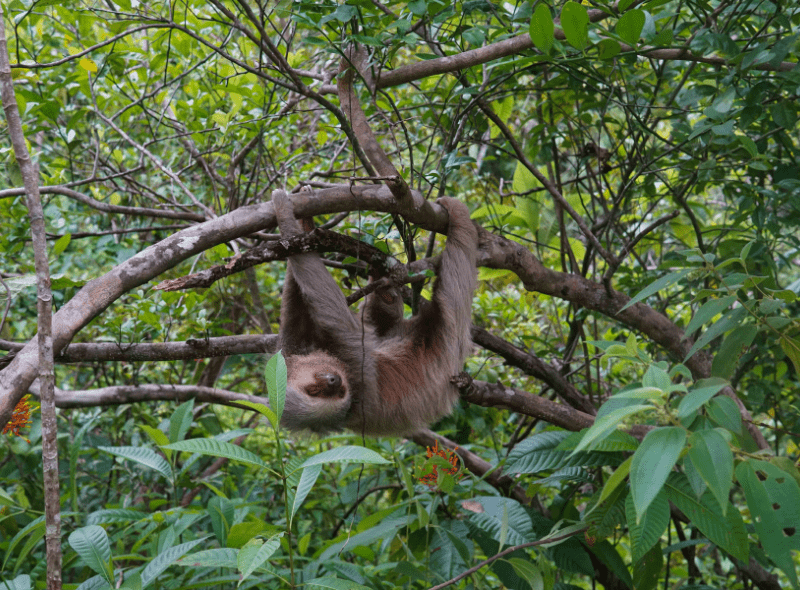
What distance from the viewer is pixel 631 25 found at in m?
2.72

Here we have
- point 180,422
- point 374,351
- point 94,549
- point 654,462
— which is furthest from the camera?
point 374,351

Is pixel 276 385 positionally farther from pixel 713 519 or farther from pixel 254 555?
pixel 713 519

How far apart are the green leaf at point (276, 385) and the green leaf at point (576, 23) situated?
6.47 feet

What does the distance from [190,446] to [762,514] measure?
192 cm

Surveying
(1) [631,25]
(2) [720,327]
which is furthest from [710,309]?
(1) [631,25]

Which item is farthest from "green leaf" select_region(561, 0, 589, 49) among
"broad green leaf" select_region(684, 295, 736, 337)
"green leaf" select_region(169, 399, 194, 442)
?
"green leaf" select_region(169, 399, 194, 442)

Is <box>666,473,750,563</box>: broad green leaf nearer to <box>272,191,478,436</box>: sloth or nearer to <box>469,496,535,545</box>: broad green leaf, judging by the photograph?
<box>469,496,535,545</box>: broad green leaf

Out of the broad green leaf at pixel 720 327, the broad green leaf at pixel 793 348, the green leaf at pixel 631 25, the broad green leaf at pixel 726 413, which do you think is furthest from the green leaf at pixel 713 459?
the green leaf at pixel 631 25

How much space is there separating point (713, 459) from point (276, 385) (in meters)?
1.57

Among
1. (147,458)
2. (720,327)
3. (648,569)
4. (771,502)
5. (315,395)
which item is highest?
(720,327)

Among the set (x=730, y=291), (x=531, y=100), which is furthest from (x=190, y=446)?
(x=531, y=100)

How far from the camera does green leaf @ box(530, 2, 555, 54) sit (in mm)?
2680

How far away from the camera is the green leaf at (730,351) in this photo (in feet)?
8.20

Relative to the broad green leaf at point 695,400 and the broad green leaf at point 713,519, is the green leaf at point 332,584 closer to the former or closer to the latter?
the broad green leaf at point 713,519
